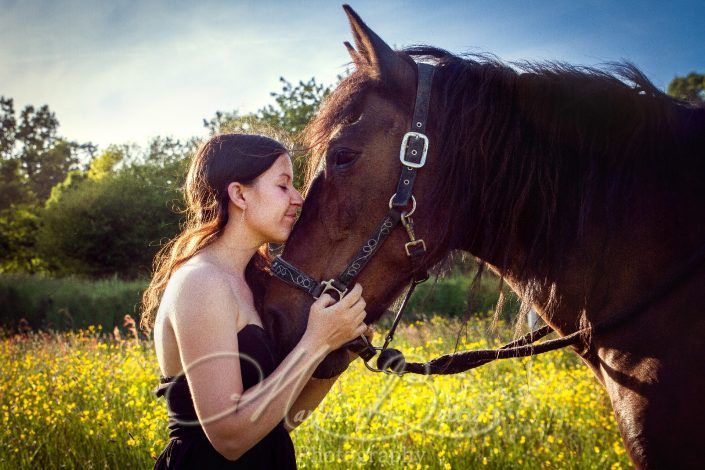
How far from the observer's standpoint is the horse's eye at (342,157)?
1890mm

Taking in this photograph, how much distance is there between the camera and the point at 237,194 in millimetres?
2160

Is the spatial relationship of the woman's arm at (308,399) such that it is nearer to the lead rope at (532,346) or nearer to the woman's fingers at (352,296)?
the lead rope at (532,346)

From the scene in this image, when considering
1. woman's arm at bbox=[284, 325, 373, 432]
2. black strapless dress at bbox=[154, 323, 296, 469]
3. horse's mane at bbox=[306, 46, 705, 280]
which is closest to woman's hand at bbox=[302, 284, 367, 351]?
black strapless dress at bbox=[154, 323, 296, 469]

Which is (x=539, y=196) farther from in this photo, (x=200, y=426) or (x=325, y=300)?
(x=200, y=426)

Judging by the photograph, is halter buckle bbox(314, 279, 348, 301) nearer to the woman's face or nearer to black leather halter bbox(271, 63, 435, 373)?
black leather halter bbox(271, 63, 435, 373)

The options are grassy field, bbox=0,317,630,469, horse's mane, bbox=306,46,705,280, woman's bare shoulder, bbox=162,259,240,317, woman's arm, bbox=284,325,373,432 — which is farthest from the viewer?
grassy field, bbox=0,317,630,469

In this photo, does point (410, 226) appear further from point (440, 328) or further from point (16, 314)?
point (16, 314)

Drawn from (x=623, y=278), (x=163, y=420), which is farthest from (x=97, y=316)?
(x=623, y=278)

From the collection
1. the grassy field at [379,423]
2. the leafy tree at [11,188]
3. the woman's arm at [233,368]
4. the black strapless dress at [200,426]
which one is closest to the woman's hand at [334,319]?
the woman's arm at [233,368]

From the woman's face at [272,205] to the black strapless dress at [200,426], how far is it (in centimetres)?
38

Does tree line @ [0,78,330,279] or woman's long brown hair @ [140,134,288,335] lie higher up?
woman's long brown hair @ [140,134,288,335]

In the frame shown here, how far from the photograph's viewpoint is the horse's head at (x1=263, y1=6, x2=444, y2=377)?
1865 mm

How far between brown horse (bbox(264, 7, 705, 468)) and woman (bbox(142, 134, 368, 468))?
118 millimetres

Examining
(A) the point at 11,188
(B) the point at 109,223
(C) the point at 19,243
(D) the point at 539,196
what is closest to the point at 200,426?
(D) the point at 539,196
